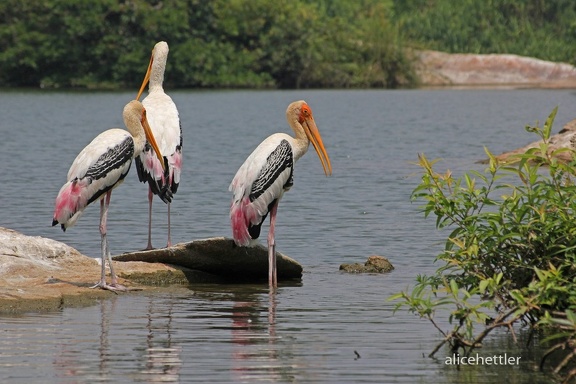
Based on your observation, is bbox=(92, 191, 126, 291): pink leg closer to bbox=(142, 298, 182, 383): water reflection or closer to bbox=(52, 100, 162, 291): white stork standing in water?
bbox=(52, 100, 162, 291): white stork standing in water

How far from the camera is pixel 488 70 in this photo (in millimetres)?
65812

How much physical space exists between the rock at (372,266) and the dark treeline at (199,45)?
47811mm

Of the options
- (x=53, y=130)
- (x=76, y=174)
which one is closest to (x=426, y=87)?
(x=53, y=130)

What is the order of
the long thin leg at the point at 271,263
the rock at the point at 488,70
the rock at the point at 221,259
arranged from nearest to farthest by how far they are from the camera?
the long thin leg at the point at 271,263 → the rock at the point at 221,259 → the rock at the point at 488,70

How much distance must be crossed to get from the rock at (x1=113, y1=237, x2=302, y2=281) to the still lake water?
29 cm

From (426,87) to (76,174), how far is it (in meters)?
53.7

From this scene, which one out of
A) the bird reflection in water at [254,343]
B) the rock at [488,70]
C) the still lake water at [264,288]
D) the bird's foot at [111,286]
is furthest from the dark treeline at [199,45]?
the bird reflection in water at [254,343]

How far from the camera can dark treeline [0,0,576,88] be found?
59844mm

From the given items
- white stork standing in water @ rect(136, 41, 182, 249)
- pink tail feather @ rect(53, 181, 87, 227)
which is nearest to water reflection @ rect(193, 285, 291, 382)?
pink tail feather @ rect(53, 181, 87, 227)

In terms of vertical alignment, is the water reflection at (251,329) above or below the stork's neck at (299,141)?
below

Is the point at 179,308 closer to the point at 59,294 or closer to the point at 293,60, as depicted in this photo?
the point at 59,294

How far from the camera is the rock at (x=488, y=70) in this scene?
212 ft

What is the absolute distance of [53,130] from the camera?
33625 mm

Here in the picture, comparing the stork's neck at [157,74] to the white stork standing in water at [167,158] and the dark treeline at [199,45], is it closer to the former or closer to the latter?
the white stork standing in water at [167,158]
